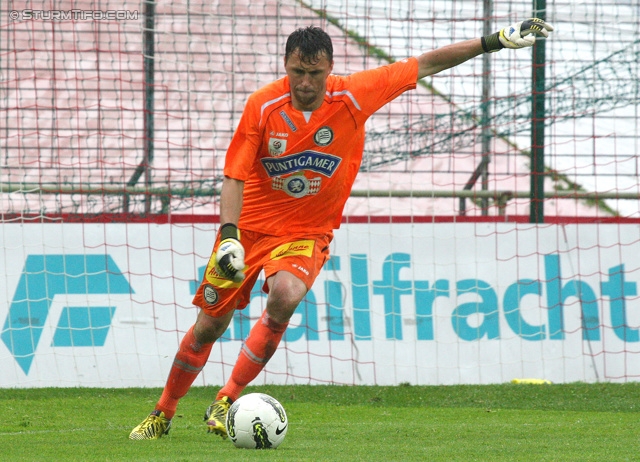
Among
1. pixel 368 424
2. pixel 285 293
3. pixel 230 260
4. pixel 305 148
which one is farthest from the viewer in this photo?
pixel 368 424

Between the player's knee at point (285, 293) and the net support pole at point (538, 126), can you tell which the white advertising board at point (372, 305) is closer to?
the net support pole at point (538, 126)

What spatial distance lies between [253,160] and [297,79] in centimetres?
50

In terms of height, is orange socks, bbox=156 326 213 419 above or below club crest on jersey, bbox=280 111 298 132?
below

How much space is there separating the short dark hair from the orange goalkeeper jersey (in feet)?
1.15

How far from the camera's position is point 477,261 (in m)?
9.61

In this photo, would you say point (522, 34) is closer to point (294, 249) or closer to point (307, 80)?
point (307, 80)

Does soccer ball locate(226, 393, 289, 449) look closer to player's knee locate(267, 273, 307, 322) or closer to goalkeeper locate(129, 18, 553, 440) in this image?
goalkeeper locate(129, 18, 553, 440)

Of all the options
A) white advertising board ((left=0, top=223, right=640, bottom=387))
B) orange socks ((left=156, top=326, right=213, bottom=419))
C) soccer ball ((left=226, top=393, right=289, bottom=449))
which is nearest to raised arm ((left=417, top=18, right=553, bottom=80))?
orange socks ((left=156, top=326, right=213, bottom=419))

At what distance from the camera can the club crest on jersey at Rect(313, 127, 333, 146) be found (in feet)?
18.2

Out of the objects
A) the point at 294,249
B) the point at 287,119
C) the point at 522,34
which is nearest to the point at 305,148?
the point at 287,119

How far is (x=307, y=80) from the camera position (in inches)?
211

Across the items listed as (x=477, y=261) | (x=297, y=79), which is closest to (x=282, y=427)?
(x=297, y=79)

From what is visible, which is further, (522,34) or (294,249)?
(294,249)

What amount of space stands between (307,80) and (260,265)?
1.12m
